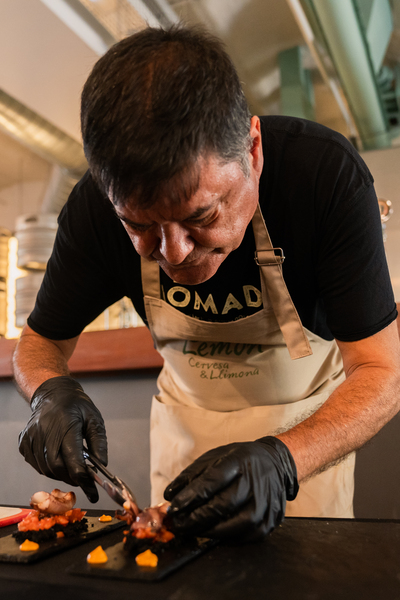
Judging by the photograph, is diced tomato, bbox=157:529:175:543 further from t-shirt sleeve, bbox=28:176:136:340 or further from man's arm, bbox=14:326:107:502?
t-shirt sleeve, bbox=28:176:136:340

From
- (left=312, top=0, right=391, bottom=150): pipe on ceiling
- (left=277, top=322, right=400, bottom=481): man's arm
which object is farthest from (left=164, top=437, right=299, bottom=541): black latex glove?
(left=312, top=0, right=391, bottom=150): pipe on ceiling

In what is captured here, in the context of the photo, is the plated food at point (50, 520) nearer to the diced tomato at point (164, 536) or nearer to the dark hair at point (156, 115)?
the diced tomato at point (164, 536)

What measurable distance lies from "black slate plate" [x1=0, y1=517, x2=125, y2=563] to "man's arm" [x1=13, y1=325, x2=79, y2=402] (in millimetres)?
399

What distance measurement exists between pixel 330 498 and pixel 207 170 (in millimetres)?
951

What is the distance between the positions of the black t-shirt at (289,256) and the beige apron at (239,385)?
49 mm

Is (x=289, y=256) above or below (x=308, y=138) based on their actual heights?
below

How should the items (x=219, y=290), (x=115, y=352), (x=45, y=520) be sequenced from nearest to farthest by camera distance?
(x=45, y=520)
(x=219, y=290)
(x=115, y=352)

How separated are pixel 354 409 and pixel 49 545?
609 mm

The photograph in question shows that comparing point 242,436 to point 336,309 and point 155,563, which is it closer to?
point 336,309

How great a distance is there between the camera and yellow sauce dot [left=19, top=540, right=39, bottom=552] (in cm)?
84

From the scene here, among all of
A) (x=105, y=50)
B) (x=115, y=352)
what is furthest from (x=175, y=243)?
(x=105, y=50)

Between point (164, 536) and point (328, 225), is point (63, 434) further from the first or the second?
point (328, 225)

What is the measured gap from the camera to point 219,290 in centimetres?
122

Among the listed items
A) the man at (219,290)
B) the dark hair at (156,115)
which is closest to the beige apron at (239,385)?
the man at (219,290)
